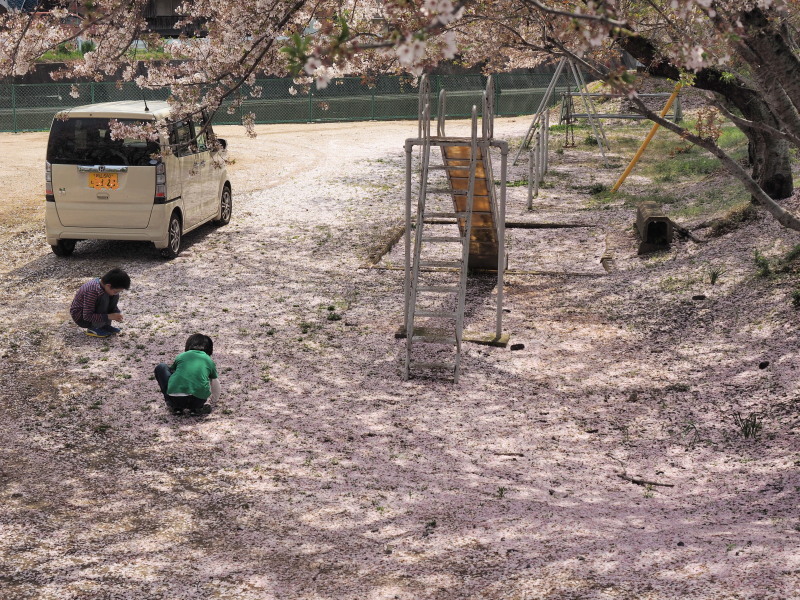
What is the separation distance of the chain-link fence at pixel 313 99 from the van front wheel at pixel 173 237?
19.0 m

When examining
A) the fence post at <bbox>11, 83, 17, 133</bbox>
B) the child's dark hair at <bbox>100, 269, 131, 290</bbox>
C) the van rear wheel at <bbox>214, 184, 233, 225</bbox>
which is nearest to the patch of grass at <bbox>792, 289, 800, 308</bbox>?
the child's dark hair at <bbox>100, 269, 131, 290</bbox>

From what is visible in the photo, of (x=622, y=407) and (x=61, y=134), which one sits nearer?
(x=622, y=407)

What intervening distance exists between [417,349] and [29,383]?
13.8ft

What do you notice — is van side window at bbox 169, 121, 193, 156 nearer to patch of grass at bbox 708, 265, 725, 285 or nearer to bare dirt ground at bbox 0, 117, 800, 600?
bare dirt ground at bbox 0, 117, 800, 600

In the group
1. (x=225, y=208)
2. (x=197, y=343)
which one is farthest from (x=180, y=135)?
(x=197, y=343)

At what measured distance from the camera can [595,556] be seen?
5598 mm

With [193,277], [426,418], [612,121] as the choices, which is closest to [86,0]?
[426,418]

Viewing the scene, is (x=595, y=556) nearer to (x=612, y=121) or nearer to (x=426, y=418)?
(x=426, y=418)

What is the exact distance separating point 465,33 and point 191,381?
5.91 meters

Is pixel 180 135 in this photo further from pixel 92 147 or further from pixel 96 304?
pixel 96 304

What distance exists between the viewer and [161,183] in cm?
1298

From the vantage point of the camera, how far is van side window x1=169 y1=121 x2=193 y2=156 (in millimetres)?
13280

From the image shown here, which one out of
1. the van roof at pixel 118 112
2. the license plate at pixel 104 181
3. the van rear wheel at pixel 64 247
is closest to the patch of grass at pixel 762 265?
the van roof at pixel 118 112

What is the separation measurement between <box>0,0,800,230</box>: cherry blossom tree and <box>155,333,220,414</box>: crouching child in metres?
2.55
